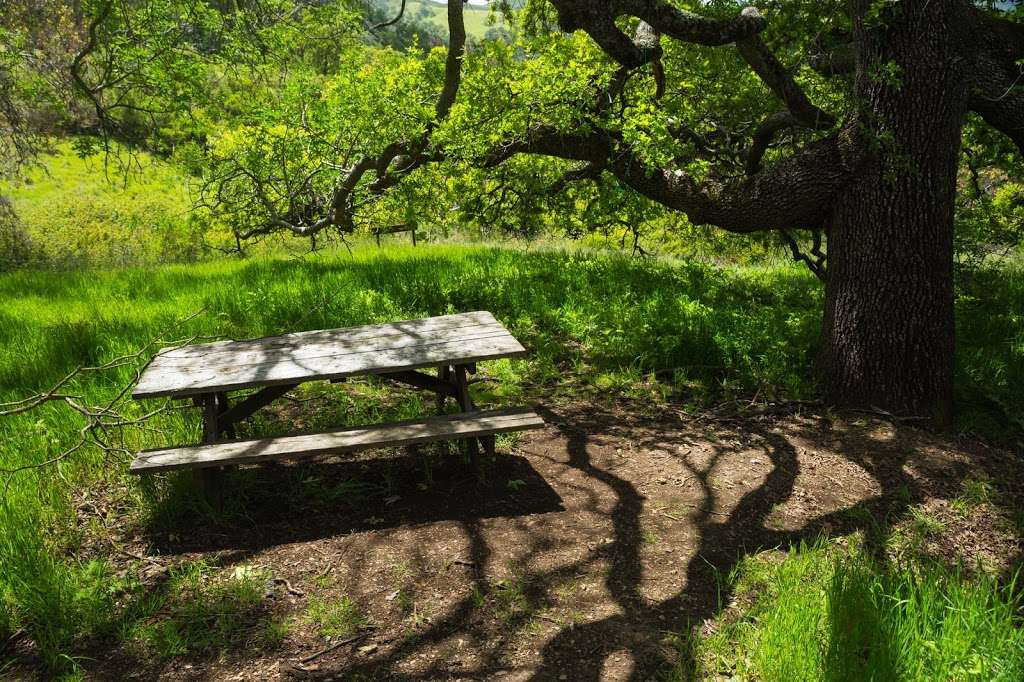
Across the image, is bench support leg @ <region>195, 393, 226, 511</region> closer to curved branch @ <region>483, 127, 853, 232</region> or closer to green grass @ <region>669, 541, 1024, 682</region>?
green grass @ <region>669, 541, 1024, 682</region>

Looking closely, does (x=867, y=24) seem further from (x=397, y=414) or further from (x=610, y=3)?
(x=397, y=414)

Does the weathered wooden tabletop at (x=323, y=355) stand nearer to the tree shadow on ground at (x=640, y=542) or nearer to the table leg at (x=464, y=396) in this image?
the table leg at (x=464, y=396)

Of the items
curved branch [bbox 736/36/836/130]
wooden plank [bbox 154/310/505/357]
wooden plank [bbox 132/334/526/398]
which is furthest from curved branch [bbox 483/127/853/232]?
wooden plank [bbox 132/334/526/398]

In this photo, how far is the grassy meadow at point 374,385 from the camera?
117 inches

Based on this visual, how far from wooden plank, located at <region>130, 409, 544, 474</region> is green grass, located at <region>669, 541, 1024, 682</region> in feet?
5.21

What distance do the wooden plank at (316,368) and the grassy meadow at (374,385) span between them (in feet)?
1.30

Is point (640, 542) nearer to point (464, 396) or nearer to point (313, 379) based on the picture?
point (464, 396)

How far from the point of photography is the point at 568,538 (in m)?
3.73

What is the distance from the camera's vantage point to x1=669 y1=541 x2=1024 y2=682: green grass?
2.41 meters

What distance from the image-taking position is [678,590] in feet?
10.7

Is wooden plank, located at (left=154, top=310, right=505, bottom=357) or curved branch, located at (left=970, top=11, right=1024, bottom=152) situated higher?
curved branch, located at (left=970, top=11, right=1024, bottom=152)

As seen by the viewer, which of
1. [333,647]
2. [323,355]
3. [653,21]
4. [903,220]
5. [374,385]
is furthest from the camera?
[374,385]

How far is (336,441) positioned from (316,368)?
46 cm

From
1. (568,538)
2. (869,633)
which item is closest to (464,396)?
(568,538)
